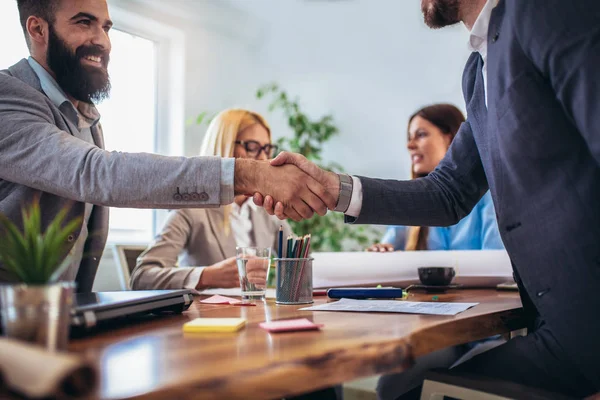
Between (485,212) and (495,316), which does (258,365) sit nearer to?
(495,316)

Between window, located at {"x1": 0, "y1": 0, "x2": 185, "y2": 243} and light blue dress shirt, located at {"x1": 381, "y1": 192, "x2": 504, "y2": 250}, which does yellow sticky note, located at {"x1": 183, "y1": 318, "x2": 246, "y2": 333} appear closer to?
light blue dress shirt, located at {"x1": 381, "y1": 192, "x2": 504, "y2": 250}

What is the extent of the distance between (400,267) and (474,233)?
89 cm

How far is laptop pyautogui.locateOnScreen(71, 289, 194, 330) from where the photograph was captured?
2.23 ft

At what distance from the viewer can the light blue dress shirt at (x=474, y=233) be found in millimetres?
2287

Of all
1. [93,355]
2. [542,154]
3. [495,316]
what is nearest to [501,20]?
[542,154]

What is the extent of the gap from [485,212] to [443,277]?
902mm

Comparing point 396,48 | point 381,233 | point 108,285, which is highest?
point 396,48

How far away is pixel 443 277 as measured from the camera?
1580 millimetres

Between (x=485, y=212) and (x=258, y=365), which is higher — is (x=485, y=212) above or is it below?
above

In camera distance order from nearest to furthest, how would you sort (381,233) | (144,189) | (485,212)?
(144,189) → (485,212) → (381,233)

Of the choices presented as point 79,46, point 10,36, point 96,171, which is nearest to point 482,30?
point 96,171

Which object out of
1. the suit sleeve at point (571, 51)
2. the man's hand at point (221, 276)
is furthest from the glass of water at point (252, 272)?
the suit sleeve at point (571, 51)

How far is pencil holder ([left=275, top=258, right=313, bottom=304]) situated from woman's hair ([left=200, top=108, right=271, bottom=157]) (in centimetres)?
116

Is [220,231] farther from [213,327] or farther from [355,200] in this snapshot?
[213,327]
